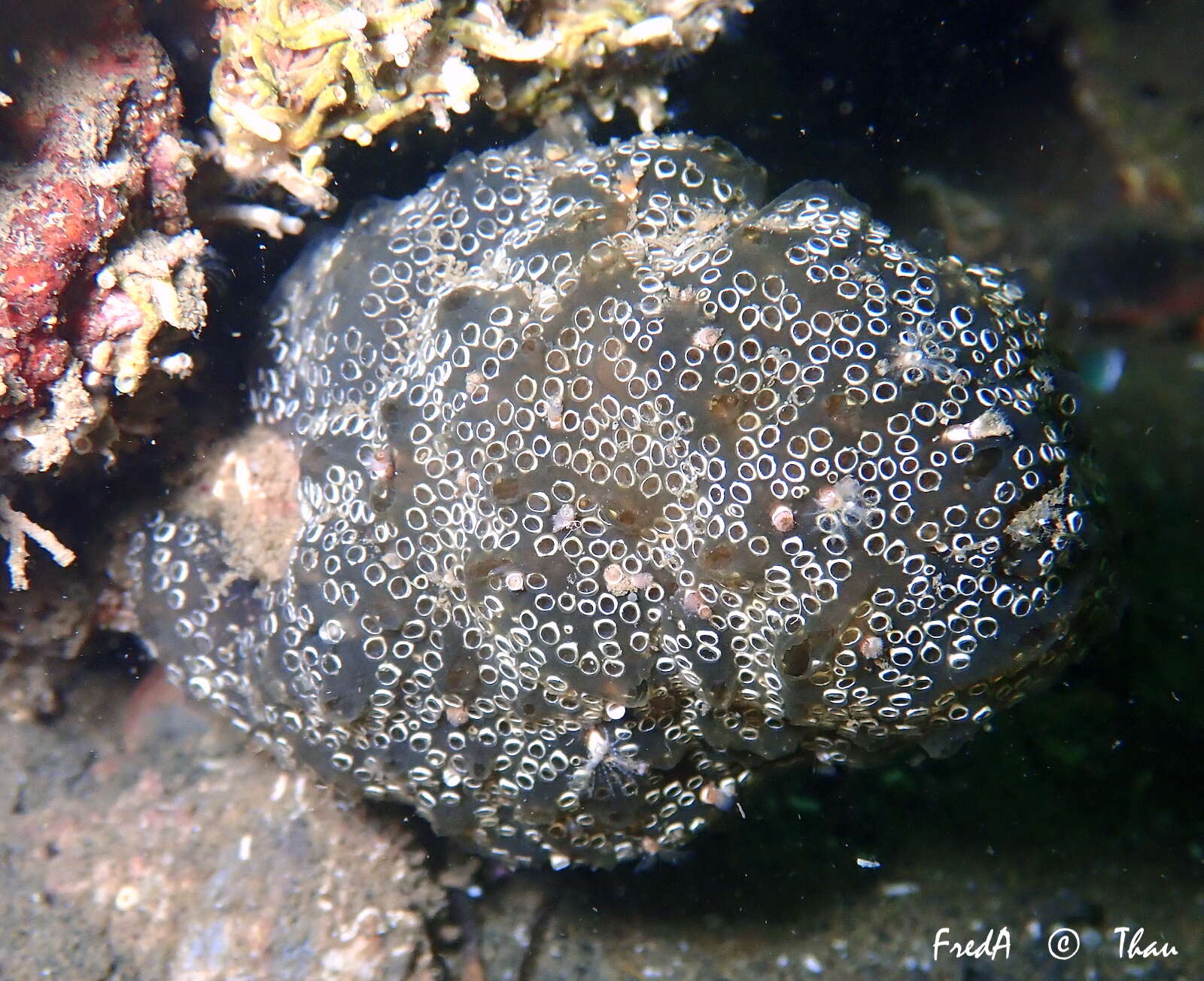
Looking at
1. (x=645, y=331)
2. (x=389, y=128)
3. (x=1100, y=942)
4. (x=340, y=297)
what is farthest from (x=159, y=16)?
(x=1100, y=942)

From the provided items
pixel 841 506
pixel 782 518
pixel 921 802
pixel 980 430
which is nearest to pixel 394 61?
pixel 782 518

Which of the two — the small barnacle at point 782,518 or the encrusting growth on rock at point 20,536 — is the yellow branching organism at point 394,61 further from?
the small barnacle at point 782,518

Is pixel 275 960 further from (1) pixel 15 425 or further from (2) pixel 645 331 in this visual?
(2) pixel 645 331

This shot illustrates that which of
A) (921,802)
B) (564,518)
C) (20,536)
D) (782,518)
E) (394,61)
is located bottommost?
(921,802)

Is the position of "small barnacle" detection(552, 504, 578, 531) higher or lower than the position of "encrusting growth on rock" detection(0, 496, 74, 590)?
higher

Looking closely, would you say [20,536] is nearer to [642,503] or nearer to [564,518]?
[564,518]

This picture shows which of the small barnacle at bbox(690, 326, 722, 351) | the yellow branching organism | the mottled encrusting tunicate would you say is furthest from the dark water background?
the small barnacle at bbox(690, 326, 722, 351)

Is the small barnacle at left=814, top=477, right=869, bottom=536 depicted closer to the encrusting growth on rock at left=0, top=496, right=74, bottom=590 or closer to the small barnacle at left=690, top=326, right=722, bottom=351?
the small barnacle at left=690, top=326, right=722, bottom=351
